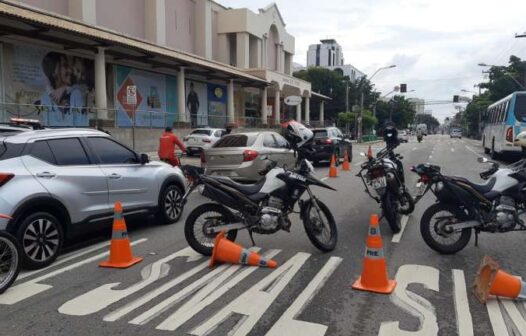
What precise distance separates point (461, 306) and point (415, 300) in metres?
0.42

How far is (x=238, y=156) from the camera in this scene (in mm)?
11539

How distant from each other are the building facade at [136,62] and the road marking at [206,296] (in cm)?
1118

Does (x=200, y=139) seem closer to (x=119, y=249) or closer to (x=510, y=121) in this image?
(x=510, y=121)

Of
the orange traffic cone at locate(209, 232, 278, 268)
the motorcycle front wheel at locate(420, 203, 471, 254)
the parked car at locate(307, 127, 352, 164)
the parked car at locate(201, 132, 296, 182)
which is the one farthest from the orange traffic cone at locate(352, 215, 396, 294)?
the parked car at locate(307, 127, 352, 164)

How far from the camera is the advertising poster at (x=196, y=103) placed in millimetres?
33100

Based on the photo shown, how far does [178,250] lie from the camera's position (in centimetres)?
677

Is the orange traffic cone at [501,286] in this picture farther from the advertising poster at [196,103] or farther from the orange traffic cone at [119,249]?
the advertising poster at [196,103]

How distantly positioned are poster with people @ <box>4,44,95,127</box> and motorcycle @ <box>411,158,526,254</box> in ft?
57.2

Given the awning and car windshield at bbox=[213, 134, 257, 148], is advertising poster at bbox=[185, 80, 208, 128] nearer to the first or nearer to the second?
the awning

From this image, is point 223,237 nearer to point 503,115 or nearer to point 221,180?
point 221,180

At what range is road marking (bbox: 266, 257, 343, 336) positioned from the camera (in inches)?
160

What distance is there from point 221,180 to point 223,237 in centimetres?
75

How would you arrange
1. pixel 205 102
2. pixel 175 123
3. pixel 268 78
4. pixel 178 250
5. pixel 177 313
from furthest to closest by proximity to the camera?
pixel 268 78
pixel 205 102
pixel 175 123
pixel 178 250
pixel 177 313

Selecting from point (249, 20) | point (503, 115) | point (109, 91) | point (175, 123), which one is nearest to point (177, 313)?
point (503, 115)
